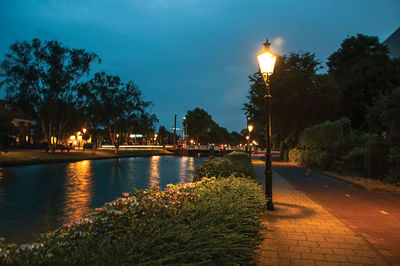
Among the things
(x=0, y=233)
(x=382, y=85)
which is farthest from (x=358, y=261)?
(x=382, y=85)

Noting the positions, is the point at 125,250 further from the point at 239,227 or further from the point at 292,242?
the point at 292,242

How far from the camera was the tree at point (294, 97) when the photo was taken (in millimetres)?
29078

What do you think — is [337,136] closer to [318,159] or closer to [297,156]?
[318,159]

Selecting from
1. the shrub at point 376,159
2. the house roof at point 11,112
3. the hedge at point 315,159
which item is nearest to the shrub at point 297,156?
the hedge at point 315,159

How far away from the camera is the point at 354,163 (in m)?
15.4

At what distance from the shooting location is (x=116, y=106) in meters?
46.3

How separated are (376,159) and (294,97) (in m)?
16.0

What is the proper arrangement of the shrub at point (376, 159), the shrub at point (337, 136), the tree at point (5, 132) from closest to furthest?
the shrub at point (376, 159), the shrub at point (337, 136), the tree at point (5, 132)

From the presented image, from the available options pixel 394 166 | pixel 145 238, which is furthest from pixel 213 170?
pixel 394 166

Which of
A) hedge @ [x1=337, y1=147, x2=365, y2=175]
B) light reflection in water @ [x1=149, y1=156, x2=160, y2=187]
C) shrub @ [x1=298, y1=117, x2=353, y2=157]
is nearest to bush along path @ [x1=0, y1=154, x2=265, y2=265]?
light reflection in water @ [x1=149, y1=156, x2=160, y2=187]

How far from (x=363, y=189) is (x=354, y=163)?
446cm

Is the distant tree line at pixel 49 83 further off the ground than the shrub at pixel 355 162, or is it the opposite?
the distant tree line at pixel 49 83

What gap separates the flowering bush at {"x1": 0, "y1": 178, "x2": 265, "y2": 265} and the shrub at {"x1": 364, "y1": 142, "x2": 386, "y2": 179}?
37.9 feet

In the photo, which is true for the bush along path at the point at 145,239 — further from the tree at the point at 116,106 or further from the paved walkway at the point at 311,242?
the tree at the point at 116,106
